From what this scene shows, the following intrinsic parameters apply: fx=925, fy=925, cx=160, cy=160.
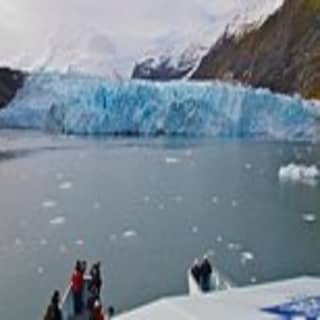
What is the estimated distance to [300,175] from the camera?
27969 millimetres

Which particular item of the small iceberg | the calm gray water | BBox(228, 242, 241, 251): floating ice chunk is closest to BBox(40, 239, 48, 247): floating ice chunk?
the calm gray water

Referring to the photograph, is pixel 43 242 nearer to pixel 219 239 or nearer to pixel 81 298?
pixel 219 239

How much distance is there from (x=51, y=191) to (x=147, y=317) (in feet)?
63.9

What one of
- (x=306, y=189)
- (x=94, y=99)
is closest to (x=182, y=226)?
(x=306, y=189)

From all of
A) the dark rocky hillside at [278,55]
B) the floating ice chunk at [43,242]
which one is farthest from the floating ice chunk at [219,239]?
the dark rocky hillside at [278,55]

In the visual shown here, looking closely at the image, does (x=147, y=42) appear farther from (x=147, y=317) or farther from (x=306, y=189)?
(x=147, y=317)

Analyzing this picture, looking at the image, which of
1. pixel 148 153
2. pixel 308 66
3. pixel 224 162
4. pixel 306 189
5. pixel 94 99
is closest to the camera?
pixel 306 189

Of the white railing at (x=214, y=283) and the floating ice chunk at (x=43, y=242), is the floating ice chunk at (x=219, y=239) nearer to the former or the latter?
the floating ice chunk at (x=43, y=242)

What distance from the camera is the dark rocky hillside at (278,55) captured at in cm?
5544

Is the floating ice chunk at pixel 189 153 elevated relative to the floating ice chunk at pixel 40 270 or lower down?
elevated

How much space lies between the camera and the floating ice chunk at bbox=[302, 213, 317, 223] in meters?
20.9

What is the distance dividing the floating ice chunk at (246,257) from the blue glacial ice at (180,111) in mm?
23647

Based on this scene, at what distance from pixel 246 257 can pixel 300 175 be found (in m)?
11.7

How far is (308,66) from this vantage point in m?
55.4
